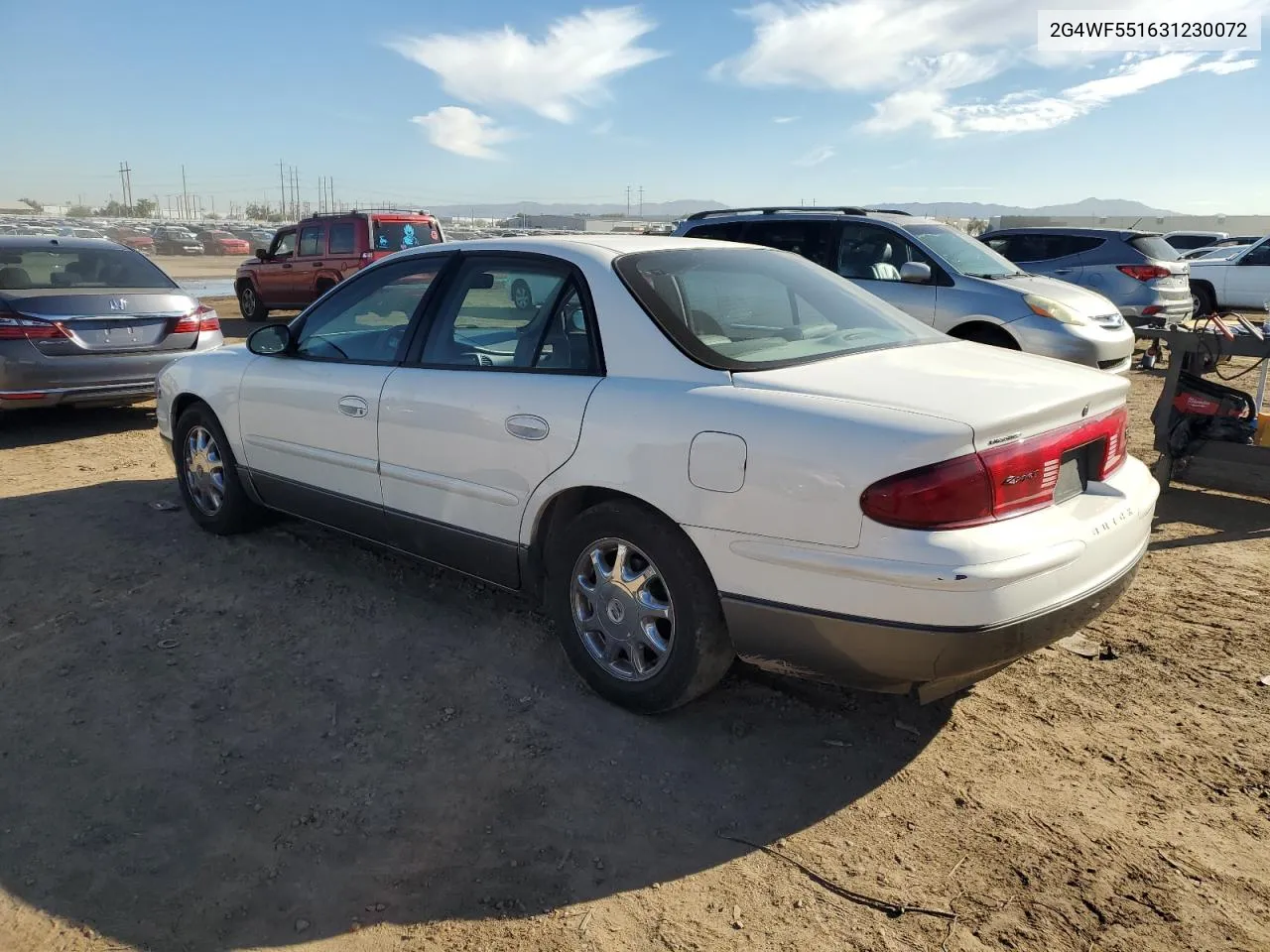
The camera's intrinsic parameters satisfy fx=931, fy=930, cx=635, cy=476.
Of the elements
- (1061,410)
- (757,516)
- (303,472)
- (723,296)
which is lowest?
(303,472)

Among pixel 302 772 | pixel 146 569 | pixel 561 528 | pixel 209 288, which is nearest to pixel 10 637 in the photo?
pixel 146 569

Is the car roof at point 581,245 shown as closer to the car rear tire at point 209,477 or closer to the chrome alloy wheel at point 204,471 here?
the car rear tire at point 209,477

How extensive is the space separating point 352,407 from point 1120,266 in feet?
36.8

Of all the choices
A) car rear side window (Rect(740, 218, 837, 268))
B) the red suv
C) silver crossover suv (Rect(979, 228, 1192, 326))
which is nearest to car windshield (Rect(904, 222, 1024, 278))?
car rear side window (Rect(740, 218, 837, 268))

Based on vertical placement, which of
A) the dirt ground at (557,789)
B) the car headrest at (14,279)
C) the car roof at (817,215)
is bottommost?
the dirt ground at (557,789)

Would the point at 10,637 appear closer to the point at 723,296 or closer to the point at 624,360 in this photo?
the point at 624,360

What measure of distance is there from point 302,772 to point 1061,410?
2621 millimetres

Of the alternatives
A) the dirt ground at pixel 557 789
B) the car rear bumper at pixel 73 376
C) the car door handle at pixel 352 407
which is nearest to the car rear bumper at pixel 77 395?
the car rear bumper at pixel 73 376

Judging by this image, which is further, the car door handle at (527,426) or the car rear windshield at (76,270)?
the car rear windshield at (76,270)

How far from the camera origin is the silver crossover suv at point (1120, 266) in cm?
1179

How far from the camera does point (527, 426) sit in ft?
11.0

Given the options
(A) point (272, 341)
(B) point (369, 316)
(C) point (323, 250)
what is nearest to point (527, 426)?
(B) point (369, 316)

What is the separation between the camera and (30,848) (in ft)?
8.55

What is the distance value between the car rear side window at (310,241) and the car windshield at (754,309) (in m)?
13.9
